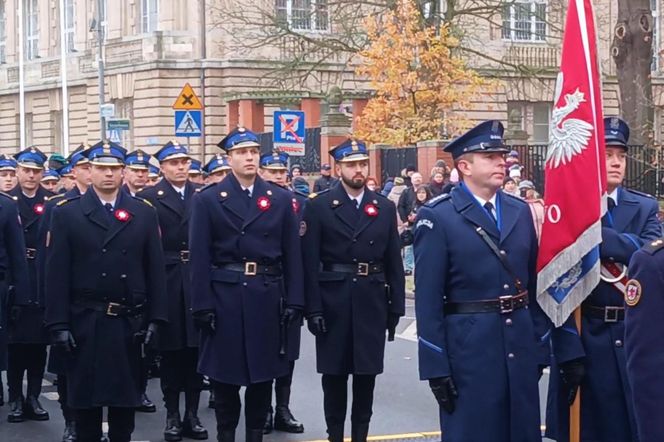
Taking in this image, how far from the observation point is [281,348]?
9258 millimetres

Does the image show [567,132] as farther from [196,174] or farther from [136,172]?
[196,174]

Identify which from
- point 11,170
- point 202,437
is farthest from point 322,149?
point 202,437

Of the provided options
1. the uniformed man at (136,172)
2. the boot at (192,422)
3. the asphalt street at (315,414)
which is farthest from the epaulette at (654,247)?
the uniformed man at (136,172)

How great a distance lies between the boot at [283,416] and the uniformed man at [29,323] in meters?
2.02

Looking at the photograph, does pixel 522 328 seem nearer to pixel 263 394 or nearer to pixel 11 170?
pixel 263 394

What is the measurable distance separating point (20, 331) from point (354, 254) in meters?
3.59

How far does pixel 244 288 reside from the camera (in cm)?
906

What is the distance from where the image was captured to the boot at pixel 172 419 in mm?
10531

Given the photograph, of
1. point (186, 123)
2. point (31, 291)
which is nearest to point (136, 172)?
point (31, 291)

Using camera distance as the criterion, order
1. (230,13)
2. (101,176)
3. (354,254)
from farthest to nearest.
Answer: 1. (230,13)
2. (354,254)
3. (101,176)

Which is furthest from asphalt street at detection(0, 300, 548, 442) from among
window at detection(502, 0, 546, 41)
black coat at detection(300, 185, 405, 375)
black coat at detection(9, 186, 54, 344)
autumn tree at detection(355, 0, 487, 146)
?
window at detection(502, 0, 546, 41)

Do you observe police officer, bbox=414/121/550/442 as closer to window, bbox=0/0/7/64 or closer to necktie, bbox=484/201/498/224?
necktie, bbox=484/201/498/224

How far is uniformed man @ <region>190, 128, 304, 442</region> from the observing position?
29.8 ft

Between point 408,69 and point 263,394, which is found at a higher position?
point 408,69
